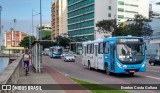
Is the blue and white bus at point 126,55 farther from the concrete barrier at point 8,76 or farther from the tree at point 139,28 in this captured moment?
the tree at point 139,28

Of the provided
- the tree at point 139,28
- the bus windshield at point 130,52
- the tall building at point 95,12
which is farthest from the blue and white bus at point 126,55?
the tall building at point 95,12

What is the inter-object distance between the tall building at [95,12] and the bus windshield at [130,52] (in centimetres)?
10631

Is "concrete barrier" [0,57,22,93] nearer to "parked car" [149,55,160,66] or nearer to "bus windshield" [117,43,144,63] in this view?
"bus windshield" [117,43,144,63]

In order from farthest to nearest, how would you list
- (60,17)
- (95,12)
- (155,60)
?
(60,17), (95,12), (155,60)

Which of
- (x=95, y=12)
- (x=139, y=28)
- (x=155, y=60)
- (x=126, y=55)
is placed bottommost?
(x=155, y=60)

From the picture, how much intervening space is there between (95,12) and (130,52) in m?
115

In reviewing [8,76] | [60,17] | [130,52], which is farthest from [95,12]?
[8,76]

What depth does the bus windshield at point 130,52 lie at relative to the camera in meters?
24.5

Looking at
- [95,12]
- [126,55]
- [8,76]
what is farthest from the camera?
[95,12]

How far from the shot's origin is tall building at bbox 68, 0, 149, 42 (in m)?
140

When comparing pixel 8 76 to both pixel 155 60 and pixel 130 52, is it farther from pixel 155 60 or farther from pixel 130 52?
pixel 155 60

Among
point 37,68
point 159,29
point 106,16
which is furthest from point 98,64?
point 106,16

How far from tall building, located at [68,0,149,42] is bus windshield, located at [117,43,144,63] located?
106315mm

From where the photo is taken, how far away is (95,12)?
138875 mm
